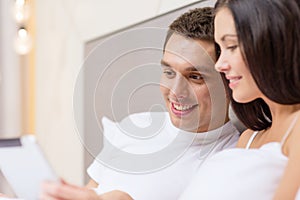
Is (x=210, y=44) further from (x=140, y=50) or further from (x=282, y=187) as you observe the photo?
(x=282, y=187)

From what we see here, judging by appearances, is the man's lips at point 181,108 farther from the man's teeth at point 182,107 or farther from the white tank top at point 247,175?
the white tank top at point 247,175

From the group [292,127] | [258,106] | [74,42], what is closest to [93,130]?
[258,106]

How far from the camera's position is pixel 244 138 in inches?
34.2

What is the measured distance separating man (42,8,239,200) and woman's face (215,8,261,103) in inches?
3.4

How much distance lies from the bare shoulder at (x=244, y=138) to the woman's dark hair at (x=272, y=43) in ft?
0.44

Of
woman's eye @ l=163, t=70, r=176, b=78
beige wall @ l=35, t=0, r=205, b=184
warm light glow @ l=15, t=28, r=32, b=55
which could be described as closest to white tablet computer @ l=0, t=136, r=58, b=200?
woman's eye @ l=163, t=70, r=176, b=78

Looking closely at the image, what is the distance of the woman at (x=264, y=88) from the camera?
0.70 metres

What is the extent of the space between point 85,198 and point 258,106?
1.03 feet

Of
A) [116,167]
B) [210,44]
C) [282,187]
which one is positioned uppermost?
[210,44]

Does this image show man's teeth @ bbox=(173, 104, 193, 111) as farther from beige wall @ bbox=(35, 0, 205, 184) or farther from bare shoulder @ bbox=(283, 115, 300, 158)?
beige wall @ bbox=(35, 0, 205, 184)

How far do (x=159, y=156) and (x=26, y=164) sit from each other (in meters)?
0.24

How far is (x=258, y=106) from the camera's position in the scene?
0.85 metres

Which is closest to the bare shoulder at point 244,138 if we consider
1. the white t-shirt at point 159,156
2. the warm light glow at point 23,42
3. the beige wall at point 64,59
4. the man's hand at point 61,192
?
the white t-shirt at point 159,156

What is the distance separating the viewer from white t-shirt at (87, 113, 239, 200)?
908 mm
